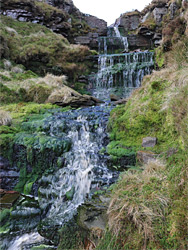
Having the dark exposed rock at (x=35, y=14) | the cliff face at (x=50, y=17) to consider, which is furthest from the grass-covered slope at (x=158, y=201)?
the dark exposed rock at (x=35, y=14)

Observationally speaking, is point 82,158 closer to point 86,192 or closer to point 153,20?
point 86,192

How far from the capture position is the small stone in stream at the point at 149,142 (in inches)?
129

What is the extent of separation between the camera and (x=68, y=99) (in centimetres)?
696

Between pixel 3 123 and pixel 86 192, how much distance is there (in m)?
3.25

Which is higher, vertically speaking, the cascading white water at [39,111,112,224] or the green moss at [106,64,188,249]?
the green moss at [106,64,188,249]

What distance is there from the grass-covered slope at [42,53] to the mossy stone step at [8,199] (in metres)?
8.56

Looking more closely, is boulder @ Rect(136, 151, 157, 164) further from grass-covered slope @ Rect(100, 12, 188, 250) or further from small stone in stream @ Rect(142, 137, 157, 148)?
small stone in stream @ Rect(142, 137, 157, 148)

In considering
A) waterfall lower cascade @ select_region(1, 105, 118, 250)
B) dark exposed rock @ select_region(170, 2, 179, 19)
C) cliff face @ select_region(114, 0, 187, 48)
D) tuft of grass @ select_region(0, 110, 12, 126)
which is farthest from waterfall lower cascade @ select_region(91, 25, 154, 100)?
tuft of grass @ select_region(0, 110, 12, 126)

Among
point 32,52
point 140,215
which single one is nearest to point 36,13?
point 32,52

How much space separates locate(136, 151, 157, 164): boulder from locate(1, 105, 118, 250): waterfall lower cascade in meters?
0.57

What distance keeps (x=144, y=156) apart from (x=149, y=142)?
0.40 m

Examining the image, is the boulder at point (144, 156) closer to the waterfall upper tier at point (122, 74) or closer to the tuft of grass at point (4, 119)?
the tuft of grass at point (4, 119)

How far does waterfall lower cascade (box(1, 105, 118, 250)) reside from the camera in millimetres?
2652

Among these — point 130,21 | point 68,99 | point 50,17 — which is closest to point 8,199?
point 68,99
